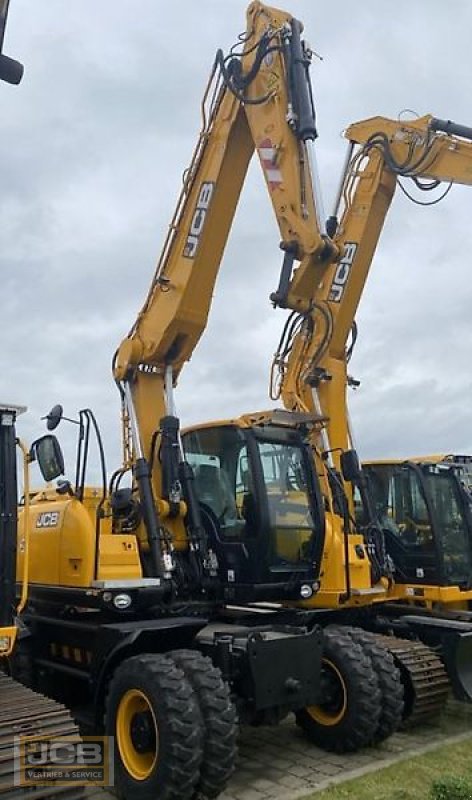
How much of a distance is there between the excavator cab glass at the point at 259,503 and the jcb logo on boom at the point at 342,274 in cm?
320

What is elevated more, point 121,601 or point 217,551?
point 217,551

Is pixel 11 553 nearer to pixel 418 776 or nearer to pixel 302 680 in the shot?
pixel 302 680

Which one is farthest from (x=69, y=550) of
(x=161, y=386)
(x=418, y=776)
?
(x=418, y=776)

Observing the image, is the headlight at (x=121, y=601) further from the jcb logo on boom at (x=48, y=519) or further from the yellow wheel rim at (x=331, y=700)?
the yellow wheel rim at (x=331, y=700)

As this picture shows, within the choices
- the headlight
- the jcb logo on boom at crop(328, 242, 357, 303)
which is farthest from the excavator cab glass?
the jcb logo on boom at crop(328, 242, 357, 303)

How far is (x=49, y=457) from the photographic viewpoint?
5398mm

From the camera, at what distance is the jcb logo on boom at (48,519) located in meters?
7.53

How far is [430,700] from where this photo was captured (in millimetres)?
7496

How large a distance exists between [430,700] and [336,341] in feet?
15.1

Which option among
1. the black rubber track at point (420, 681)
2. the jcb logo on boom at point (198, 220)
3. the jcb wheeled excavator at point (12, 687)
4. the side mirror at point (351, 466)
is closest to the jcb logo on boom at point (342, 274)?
the side mirror at point (351, 466)

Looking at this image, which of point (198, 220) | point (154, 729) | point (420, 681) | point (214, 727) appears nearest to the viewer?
point (214, 727)

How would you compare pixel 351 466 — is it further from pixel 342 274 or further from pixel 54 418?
pixel 54 418

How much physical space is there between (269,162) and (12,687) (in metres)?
5.69

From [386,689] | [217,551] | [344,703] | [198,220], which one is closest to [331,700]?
[344,703]
